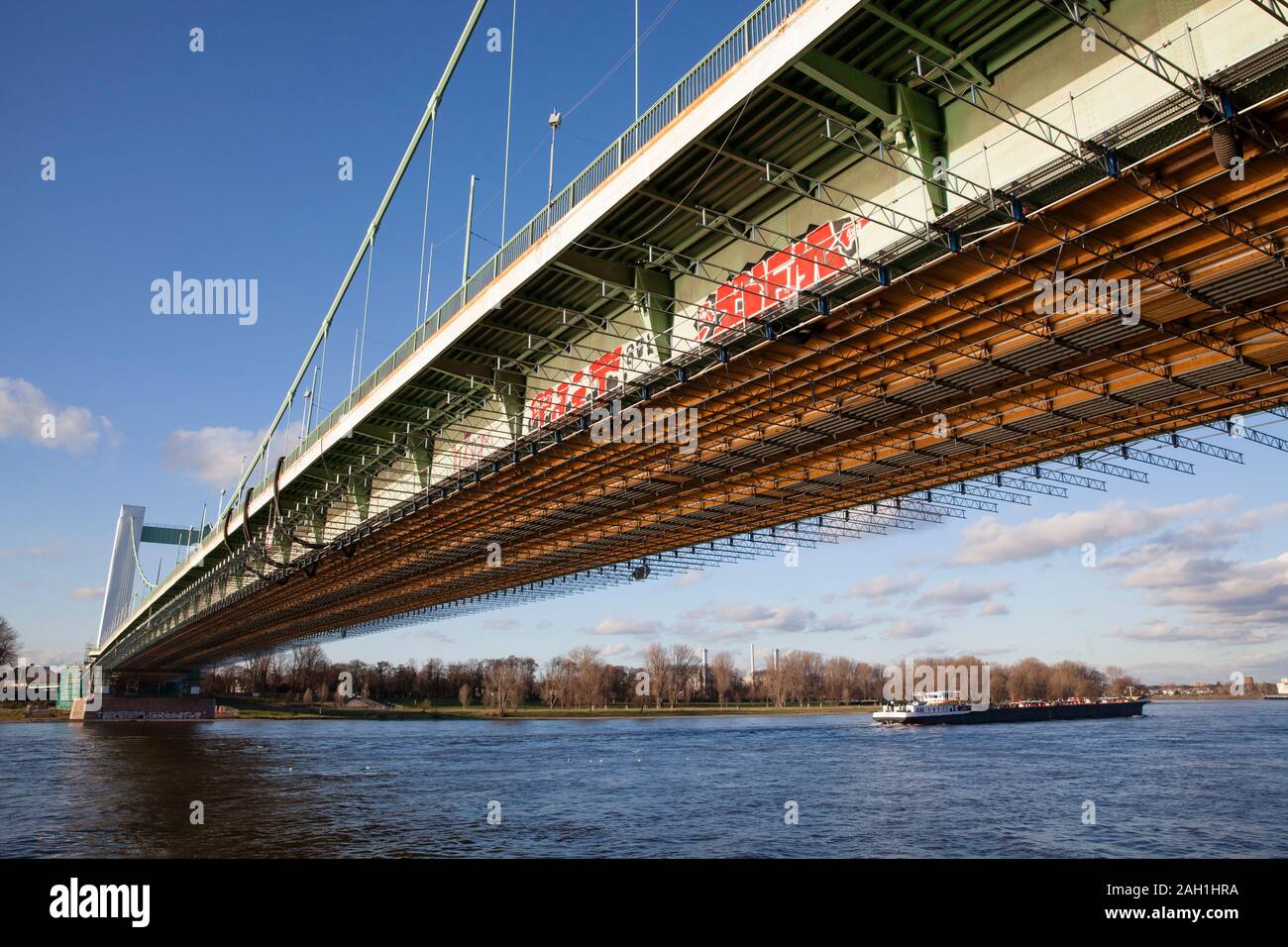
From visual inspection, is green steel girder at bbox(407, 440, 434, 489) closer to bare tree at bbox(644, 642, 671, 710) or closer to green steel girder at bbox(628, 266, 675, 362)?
green steel girder at bbox(628, 266, 675, 362)

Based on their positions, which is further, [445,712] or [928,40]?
[445,712]

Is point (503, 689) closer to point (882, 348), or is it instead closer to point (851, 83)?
point (882, 348)

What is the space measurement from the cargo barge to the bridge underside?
63.1 metres

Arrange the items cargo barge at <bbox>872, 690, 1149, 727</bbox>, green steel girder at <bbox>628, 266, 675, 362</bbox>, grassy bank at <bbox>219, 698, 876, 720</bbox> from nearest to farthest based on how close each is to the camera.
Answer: green steel girder at <bbox>628, 266, 675, 362</bbox>, cargo barge at <bbox>872, 690, 1149, 727</bbox>, grassy bank at <bbox>219, 698, 876, 720</bbox>

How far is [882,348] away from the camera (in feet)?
57.0

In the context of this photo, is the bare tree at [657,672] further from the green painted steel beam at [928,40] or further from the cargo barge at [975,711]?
the green painted steel beam at [928,40]

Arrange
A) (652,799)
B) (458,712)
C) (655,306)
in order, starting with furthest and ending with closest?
1. (458,712)
2. (652,799)
3. (655,306)

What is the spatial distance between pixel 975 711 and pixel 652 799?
74419 mm

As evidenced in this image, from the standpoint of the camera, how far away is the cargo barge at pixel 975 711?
89875 mm

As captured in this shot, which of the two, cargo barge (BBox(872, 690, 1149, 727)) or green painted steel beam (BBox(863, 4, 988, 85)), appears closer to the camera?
green painted steel beam (BBox(863, 4, 988, 85))

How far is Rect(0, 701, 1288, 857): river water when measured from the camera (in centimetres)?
2231

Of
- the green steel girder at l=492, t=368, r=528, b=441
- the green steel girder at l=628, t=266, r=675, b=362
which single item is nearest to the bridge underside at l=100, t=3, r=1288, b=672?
the green steel girder at l=628, t=266, r=675, b=362

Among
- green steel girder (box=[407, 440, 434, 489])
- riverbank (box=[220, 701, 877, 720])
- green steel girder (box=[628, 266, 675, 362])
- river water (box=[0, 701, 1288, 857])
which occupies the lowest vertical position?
riverbank (box=[220, 701, 877, 720])

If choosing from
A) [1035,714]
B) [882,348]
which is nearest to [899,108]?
[882,348]
